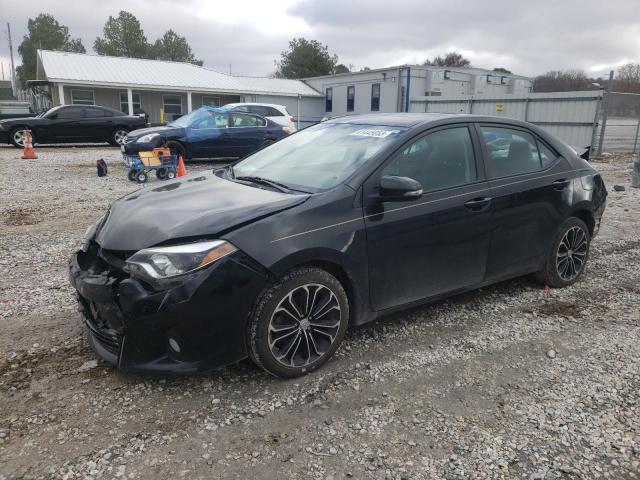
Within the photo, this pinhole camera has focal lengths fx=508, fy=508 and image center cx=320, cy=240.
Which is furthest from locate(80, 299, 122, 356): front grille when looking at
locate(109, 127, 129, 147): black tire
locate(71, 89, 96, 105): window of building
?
locate(71, 89, 96, 105): window of building

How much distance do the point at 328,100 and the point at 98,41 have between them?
44919mm

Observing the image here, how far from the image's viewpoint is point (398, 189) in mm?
3240

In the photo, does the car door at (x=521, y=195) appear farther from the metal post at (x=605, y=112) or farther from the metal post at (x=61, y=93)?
the metal post at (x=61, y=93)

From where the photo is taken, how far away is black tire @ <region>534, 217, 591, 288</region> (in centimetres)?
461

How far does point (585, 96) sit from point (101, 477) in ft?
63.3

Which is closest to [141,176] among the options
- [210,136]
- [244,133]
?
[210,136]

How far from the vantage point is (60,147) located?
59.7ft

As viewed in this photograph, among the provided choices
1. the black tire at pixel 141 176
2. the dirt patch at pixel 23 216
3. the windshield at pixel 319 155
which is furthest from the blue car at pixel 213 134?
the windshield at pixel 319 155

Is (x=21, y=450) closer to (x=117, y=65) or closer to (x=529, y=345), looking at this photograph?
(x=529, y=345)

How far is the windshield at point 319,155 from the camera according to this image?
3523mm

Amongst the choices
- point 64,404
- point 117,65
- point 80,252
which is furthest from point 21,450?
point 117,65

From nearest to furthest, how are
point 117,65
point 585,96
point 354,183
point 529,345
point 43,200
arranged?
point 354,183 < point 529,345 < point 43,200 < point 585,96 < point 117,65

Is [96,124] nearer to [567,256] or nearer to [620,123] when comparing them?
[567,256]

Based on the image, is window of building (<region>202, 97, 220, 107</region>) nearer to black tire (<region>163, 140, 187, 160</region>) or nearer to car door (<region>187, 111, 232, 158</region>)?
car door (<region>187, 111, 232, 158</region>)
